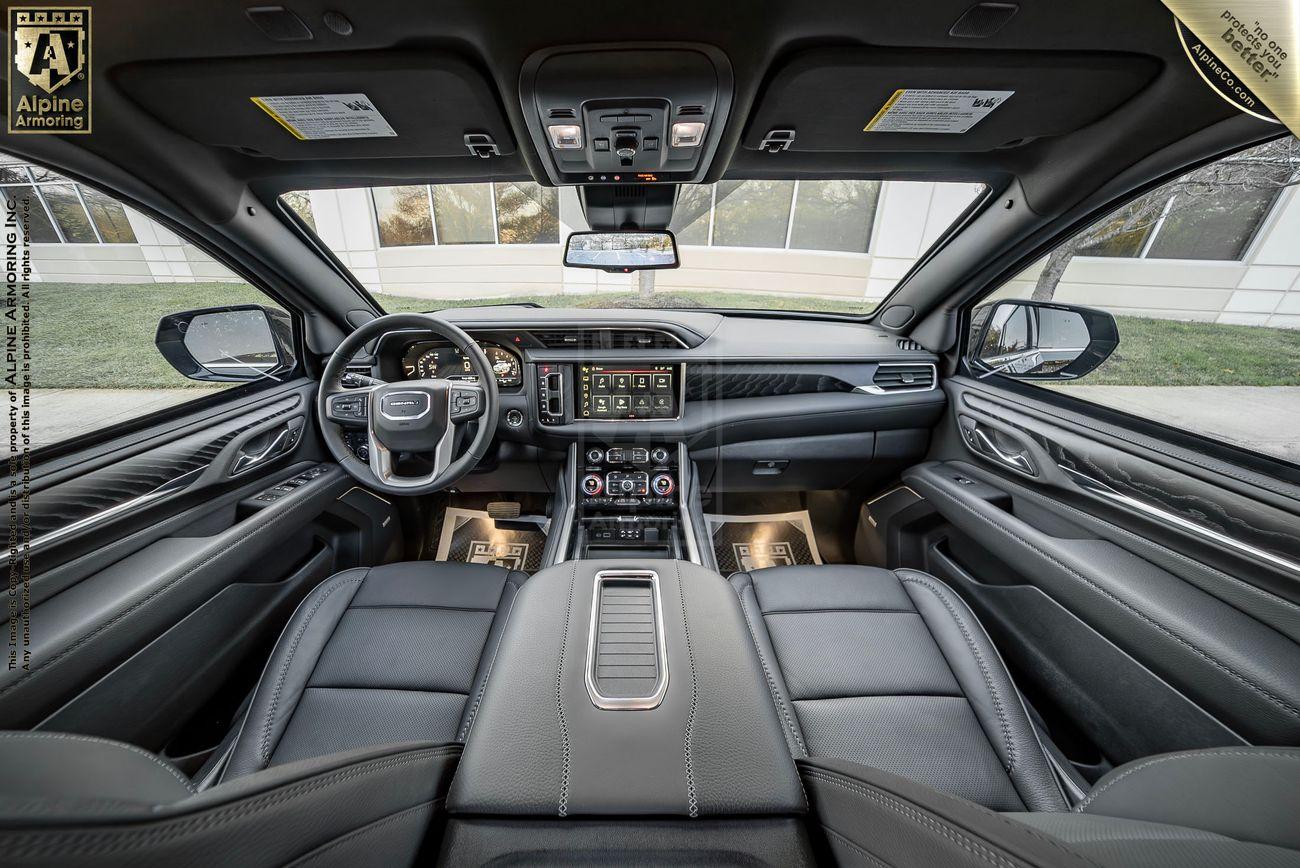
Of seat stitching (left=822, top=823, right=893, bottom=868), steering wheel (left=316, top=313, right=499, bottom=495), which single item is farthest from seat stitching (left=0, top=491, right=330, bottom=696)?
seat stitching (left=822, top=823, right=893, bottom=868)

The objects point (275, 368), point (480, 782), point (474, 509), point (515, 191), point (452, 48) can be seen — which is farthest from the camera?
point (474, 509)

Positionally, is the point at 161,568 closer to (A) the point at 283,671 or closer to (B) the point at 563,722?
(A) the point at 283,671

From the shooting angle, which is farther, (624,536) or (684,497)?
(684,497)

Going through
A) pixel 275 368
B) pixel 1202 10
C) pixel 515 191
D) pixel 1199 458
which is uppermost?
pixel 515 191

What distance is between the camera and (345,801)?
0.58 meters

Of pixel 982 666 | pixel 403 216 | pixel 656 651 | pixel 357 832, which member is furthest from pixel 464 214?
pixel 982 666

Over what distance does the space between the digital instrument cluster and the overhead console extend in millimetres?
1032

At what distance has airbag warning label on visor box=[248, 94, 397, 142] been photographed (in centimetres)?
150

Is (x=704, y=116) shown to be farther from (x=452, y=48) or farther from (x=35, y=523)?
(x=35, y=523)

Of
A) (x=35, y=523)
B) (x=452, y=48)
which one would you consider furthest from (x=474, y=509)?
(x=452, y=48)

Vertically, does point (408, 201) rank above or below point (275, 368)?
above

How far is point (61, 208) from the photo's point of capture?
1417 millimetres

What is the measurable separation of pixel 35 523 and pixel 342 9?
1.49 meters

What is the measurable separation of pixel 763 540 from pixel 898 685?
63.9 inches
